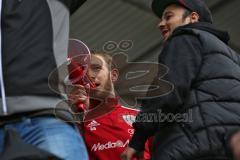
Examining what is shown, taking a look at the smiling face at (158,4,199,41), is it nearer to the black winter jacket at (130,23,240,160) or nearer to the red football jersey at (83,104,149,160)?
the black winter jacket at (130,23,240,160)

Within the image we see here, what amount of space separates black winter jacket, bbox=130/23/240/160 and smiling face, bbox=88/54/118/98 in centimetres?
88

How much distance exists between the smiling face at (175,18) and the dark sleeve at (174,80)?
308mm

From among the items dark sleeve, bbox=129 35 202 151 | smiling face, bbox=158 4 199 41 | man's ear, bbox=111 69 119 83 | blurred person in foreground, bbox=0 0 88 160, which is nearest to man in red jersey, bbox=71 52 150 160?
man's ear, bbox=111 69 119 83

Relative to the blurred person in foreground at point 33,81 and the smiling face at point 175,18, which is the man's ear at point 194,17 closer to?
the smiling face at point 175,18

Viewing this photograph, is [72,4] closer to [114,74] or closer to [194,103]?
[194,103]

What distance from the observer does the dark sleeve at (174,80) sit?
310cm

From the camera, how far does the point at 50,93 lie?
2.74 metres

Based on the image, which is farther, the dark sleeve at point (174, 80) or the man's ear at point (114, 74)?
the man's ear at point (114, 74)

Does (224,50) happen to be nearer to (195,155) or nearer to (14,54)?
(195,155)

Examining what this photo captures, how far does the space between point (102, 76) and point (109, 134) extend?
1.23ft

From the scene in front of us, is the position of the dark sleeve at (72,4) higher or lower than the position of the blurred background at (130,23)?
higher

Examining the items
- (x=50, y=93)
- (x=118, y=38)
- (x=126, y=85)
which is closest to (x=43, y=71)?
(x=50, y=93)

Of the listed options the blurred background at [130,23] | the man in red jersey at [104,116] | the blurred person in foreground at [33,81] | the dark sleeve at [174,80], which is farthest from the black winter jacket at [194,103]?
the blurred background at [130,23]

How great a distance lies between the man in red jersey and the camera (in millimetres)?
3871
